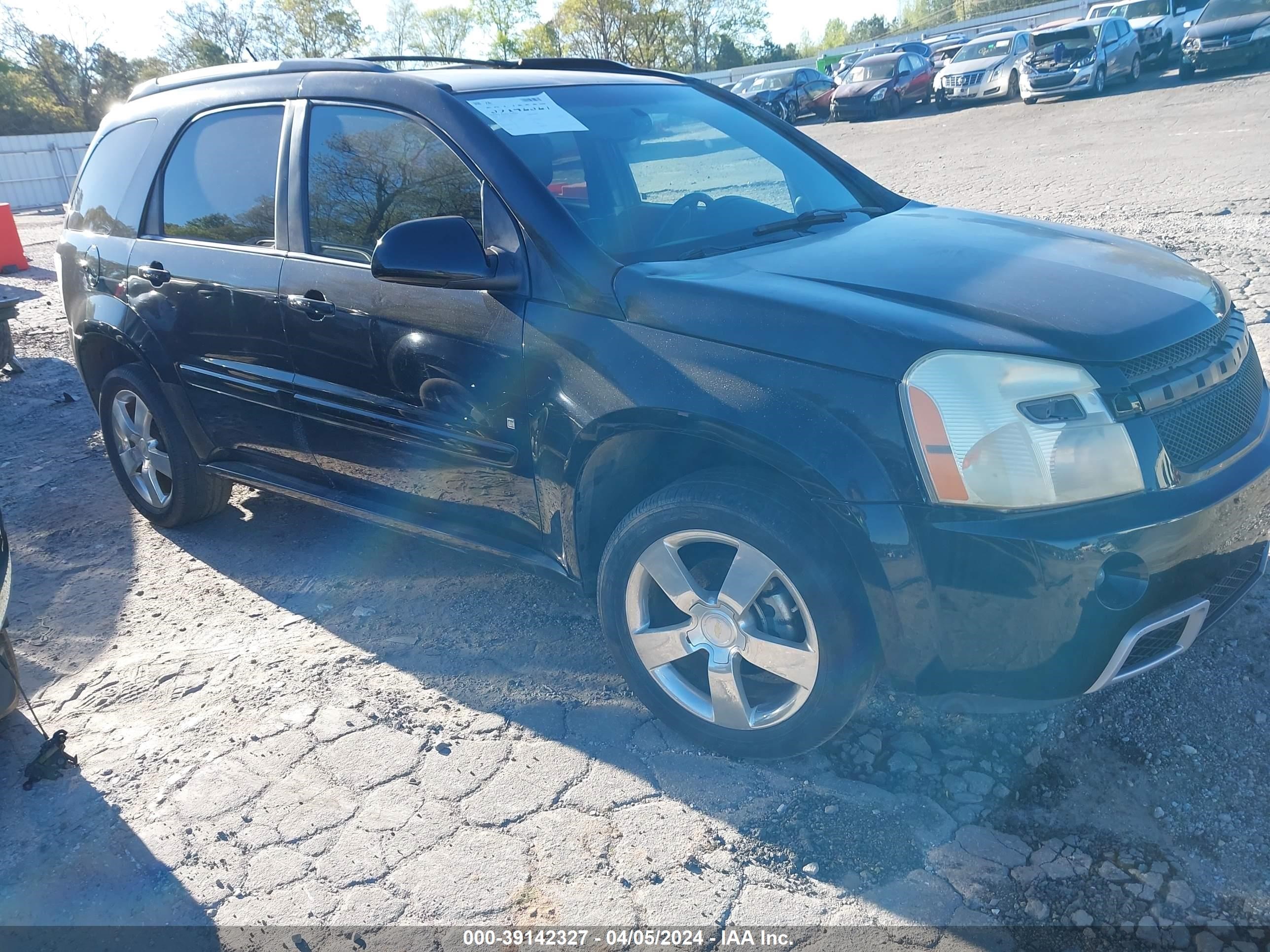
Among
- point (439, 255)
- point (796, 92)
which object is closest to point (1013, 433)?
point (439, 255)

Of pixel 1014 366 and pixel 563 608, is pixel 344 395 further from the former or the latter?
pixel 1014 366

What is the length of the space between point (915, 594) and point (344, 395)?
2098 millimetres

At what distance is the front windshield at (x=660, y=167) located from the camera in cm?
307

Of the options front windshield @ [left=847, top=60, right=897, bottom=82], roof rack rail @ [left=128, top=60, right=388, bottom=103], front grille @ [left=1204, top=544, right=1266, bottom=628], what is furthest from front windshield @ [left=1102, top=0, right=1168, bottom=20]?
front grille @ [left=1204, top=544, right=1266, bottom=628]

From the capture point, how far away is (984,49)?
23781 millimetres

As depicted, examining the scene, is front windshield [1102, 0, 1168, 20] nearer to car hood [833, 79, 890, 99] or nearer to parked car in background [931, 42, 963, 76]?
parked car in background [931, 42, 963, 76]

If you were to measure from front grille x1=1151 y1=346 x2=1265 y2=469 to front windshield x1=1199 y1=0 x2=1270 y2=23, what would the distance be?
20958mm

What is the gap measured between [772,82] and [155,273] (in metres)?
27.2

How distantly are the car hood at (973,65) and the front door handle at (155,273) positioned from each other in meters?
23.0

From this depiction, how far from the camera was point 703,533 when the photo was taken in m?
2.61

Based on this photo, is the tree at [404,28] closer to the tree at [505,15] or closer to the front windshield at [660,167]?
the tree at [505,15]

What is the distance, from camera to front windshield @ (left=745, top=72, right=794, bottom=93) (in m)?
28.2

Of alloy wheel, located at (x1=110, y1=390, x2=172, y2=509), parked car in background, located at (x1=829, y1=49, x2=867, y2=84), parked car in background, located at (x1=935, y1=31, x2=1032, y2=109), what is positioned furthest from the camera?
parked car in background, located at (x1=829, y1=49, x2=867, y2=84)

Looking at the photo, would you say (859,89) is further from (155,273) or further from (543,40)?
(543,40)
